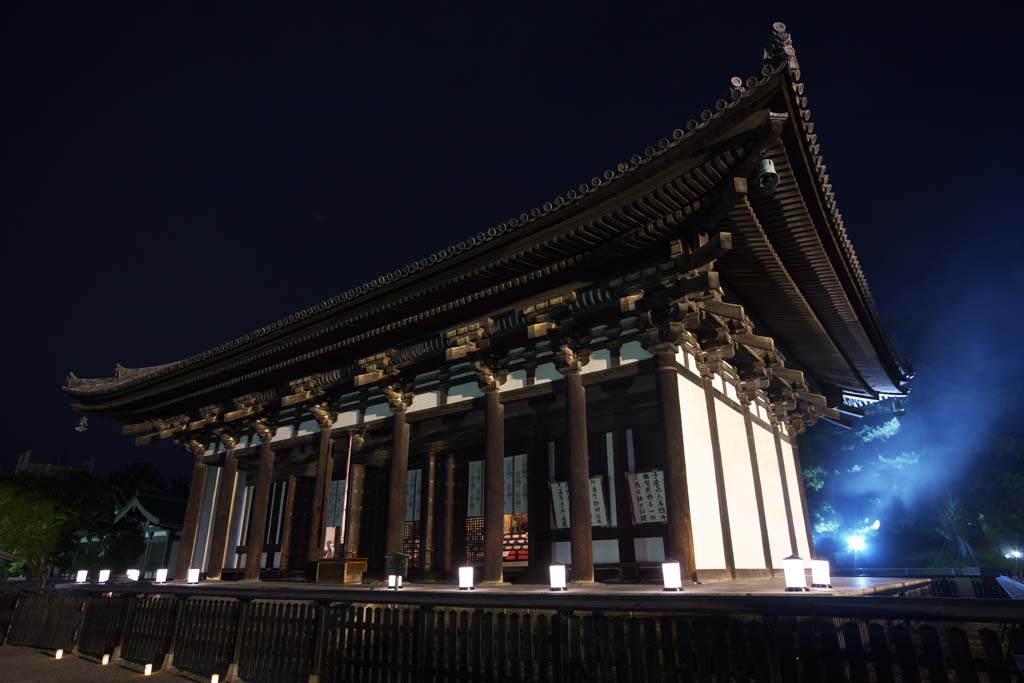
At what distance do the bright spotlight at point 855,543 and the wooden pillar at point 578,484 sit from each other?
28.5 meters

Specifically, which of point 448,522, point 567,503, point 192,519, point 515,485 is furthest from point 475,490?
point 192,519

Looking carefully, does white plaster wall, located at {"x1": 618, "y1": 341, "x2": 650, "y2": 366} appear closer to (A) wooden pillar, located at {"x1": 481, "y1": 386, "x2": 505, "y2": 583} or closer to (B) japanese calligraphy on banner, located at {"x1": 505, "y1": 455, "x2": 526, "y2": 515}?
(A) wooden pillar, located at {"x1": 481, "y1": 386, "x2": 505, "y2": 583}

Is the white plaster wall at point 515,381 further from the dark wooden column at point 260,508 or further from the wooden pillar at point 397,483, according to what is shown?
the dark wooden column at point 260,508

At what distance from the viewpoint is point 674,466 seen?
8359 mm

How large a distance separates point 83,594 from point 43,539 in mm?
24464

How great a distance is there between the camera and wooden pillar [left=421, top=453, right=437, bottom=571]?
13.7 m

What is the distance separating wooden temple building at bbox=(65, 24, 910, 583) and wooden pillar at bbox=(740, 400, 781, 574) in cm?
6

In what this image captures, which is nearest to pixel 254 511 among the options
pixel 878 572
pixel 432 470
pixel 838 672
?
pixel 432 470

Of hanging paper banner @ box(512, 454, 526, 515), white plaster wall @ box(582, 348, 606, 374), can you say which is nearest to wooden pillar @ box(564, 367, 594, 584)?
white plaster wall @ box(582, 348, 606, 374)

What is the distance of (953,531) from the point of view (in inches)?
1273

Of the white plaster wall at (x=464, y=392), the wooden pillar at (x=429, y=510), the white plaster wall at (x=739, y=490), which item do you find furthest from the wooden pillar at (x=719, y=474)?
the wooden pillar at (x=429, y=510)

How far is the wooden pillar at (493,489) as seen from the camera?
9.71 meters

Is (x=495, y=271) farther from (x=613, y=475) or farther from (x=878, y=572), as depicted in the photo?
(x=878, y=572)

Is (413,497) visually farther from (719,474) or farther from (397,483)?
(719,474)
